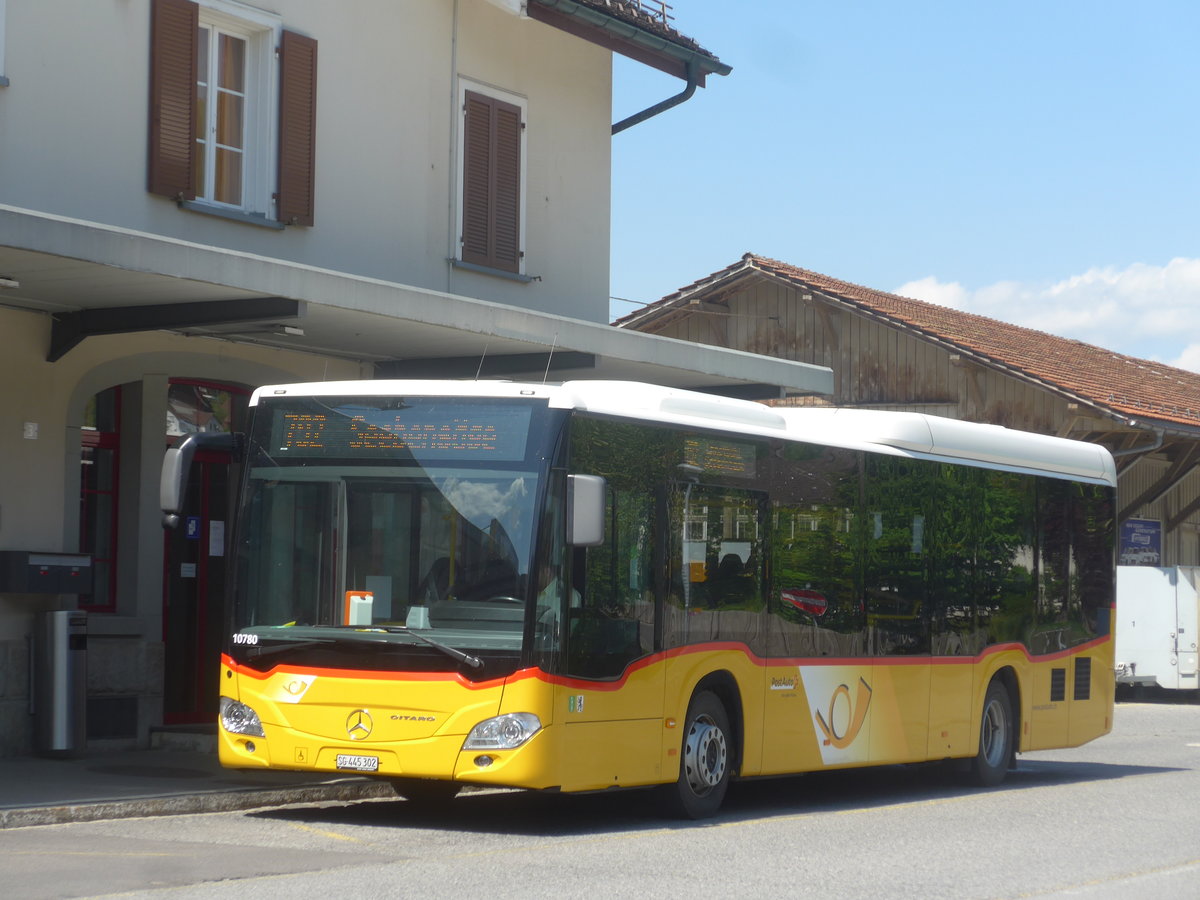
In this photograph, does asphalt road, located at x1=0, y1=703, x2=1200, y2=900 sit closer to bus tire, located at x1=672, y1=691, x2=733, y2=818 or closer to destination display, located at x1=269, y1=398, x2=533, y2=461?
bus tire, located at x1=672, y1=691, x2=733, y2=818

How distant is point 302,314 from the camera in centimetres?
1210

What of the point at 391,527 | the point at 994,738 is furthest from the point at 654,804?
the point at 994,738

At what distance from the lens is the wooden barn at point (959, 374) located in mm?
27609

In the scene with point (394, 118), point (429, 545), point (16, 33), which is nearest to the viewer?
point (429, 545)

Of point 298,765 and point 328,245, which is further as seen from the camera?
point 328,245

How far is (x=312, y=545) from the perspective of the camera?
33.5 feet

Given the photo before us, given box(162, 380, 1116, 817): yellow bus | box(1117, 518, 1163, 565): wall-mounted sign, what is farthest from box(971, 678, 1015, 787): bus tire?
box(1117, 518, 1163, 565): wall-mounted sign

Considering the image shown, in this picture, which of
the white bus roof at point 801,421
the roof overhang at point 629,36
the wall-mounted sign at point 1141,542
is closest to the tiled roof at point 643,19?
the roof overhang at point 629,36

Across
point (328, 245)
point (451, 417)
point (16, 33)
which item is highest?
point (16, 33)

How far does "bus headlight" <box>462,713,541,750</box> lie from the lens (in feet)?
31.4

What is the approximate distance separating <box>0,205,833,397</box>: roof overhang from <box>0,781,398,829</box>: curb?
129 inches

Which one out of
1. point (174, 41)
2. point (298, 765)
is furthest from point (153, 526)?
point (298, 765)

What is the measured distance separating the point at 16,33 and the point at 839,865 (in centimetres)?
858

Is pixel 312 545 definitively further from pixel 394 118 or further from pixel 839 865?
pixel 394 118
